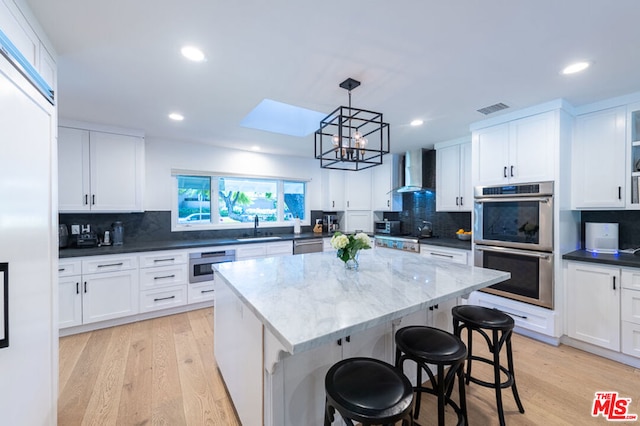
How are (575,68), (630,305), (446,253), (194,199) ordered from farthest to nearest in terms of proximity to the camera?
1. (194,199)
2. (446,253)
3. (630,305)
4. (575,68)

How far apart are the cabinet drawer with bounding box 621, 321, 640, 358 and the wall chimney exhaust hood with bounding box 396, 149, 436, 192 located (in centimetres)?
260

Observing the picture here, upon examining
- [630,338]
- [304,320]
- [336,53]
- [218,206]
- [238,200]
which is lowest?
[630,338]

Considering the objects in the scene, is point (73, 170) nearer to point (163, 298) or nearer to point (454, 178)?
point (163, 298)

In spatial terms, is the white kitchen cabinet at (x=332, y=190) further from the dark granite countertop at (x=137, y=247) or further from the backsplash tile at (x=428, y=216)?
the dark granite countertop at (x=137, y=247)

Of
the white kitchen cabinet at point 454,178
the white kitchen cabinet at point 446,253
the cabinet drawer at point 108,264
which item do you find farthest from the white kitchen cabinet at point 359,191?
the cabinet drawer at point 108,264

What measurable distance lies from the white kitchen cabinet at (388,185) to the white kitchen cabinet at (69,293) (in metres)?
4.41

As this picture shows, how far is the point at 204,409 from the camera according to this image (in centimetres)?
185

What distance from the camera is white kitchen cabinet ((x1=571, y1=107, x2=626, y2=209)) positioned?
256 centimetres

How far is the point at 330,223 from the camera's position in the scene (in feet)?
17.4

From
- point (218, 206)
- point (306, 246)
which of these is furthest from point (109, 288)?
point (306, 246)

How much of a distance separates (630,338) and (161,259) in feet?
16.1

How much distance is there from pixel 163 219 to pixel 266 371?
11.1 ft

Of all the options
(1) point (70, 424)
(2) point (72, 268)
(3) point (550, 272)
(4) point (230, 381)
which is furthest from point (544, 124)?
(2) point (72, 268)

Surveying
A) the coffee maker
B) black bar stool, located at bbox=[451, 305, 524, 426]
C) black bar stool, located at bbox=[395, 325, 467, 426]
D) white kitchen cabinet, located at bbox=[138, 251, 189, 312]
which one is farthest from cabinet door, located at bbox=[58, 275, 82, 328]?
black bar stool, located at bbox=[451, 305, 524, 426]
